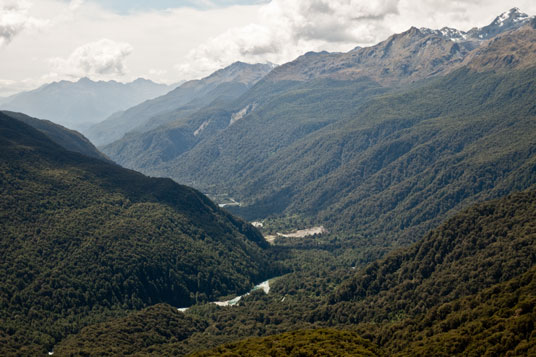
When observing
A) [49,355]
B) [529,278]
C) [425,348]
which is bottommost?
[49,355]

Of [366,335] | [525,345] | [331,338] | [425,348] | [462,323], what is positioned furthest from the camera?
[366,335]

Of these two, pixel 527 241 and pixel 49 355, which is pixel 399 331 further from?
pixel 49 355

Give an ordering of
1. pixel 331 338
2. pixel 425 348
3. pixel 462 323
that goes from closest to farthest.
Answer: pixel 425 348 < pixel 462 323 < pixel 331 338

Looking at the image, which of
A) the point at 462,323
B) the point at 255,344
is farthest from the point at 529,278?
the point at 255,344

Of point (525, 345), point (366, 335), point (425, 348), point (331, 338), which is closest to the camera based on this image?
point (525, 345)

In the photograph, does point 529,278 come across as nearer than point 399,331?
Yes

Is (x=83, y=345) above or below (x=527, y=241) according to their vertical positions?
below

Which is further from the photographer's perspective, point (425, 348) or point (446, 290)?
point (446, 290)

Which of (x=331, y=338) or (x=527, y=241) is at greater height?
(x=527, y=241)

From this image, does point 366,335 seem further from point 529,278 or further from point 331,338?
→ point 529,278

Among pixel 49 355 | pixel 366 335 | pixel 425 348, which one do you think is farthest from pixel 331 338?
pixel 49 355
